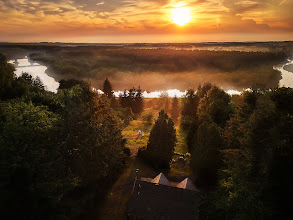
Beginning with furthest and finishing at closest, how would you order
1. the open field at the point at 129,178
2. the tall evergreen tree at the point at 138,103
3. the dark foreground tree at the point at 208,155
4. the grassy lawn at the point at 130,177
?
the tall evergreen tree at the point at 138,103 < the dark foreground tree at the point at 208,155 < the grassy lawn at the point at 130,177 < the open field at the point at 129,178

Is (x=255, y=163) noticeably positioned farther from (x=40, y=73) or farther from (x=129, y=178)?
(x=40, y=73)

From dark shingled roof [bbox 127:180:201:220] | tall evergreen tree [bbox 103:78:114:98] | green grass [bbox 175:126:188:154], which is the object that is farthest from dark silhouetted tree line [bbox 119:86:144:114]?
dark shingled roof [bbox 127:180:201:220]

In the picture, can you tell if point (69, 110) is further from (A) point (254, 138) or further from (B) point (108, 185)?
(A) point (254, 138)

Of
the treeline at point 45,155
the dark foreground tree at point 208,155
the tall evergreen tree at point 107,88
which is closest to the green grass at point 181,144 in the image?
the dark foreground tree at point 208,155

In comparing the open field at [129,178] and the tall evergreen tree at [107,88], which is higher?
the tall evergreen tree at [107,88]

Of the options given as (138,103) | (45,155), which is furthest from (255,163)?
(138,103)

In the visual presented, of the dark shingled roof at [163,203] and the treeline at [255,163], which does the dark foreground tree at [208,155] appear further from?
the dark shingled roof at [163,203]

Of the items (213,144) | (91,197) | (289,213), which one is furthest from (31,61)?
(289,213)
